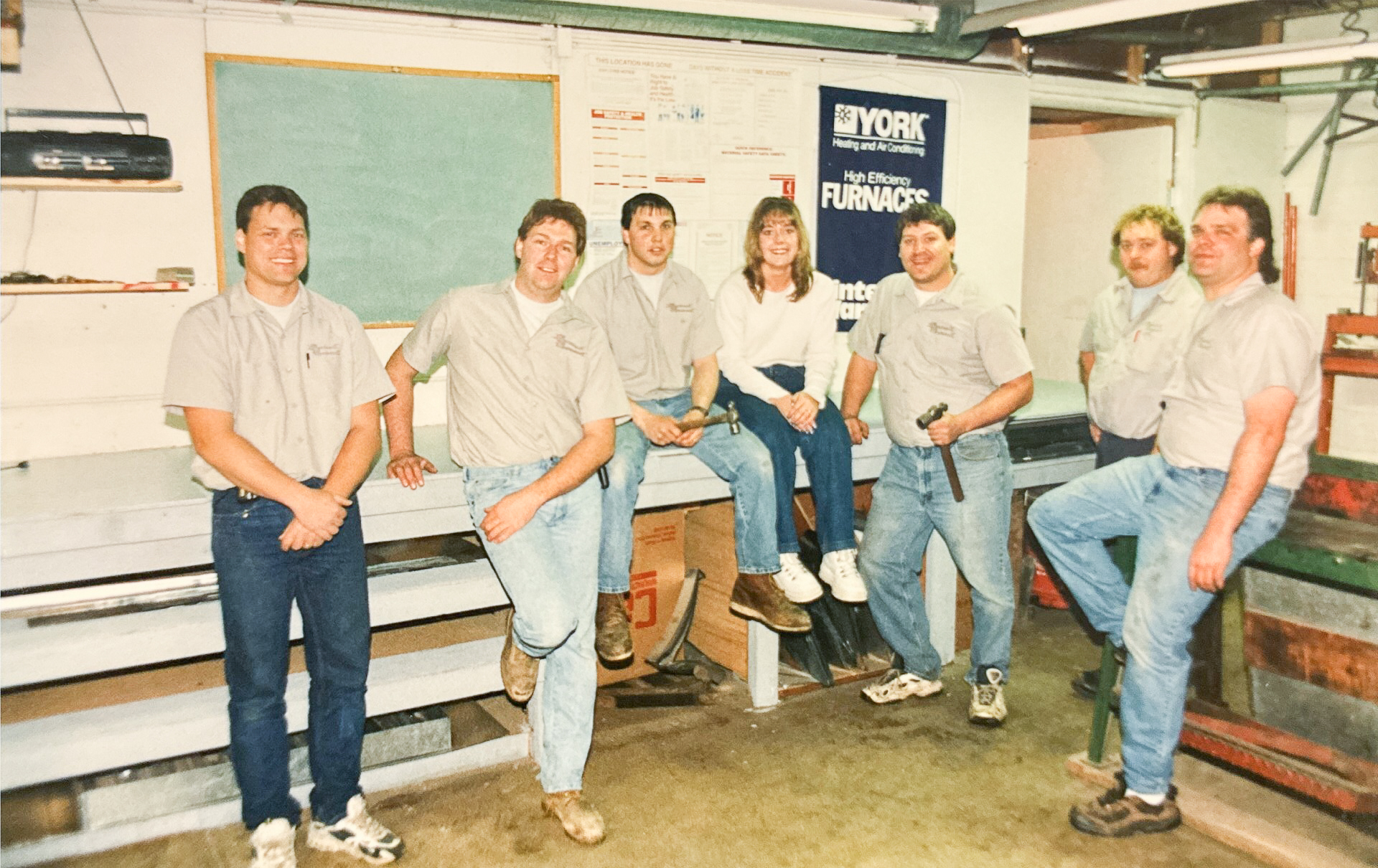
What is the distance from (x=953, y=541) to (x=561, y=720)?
162 cm

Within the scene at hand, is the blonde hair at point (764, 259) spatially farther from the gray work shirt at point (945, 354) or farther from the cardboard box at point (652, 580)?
the cardboard box at point (652, 580)

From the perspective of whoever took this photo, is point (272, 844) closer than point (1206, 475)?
Yes

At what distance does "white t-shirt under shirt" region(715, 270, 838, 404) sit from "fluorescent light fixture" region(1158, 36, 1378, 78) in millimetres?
3045

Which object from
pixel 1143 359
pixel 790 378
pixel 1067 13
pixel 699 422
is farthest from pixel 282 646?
pixel 1067 13

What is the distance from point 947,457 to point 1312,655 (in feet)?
4.25

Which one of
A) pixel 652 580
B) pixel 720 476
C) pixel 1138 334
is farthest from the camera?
pixel 652 580

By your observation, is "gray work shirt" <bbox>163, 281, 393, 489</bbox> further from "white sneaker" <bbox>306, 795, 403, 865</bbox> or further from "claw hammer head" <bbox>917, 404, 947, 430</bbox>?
"claw hammer head" <bbox>917, 404, 947, 430</bbox>

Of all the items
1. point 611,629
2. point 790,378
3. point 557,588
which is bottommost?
point 611,629

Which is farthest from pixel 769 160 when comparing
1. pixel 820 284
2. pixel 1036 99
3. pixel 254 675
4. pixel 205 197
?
pixel 254 675

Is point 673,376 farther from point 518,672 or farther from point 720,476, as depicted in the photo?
point 518,672

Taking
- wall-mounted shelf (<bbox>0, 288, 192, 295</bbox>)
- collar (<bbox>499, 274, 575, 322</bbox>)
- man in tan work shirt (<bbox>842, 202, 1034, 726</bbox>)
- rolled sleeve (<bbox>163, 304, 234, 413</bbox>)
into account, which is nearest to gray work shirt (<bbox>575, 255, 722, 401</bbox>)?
collar (<bbox>499, 274, 575, 322</bbox>)

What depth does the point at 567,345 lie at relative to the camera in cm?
310

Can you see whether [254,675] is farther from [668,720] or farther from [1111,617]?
[1111,617]

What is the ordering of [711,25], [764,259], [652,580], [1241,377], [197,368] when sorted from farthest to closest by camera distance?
1. [711,25]
2. [652,580]
3. [764,259]
4. [1241,377]
5. [197,368]
